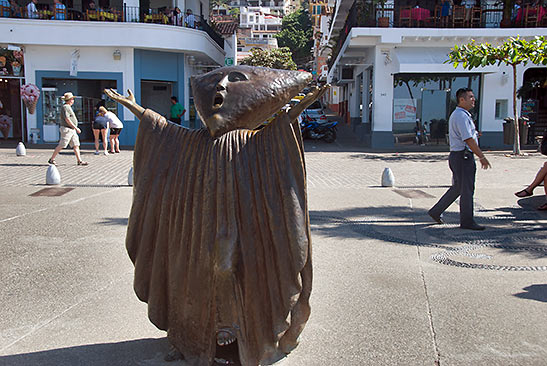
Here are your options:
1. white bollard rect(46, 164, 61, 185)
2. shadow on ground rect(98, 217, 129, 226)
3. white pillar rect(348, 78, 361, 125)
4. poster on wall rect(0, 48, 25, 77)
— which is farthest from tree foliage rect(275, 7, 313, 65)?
shadow on ground rect(98, 217, 129, 226)

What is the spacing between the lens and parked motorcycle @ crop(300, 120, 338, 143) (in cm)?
2172

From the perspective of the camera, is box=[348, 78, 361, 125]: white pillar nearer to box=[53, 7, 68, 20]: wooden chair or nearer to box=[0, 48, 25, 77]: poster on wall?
box=[53, 7, 68, 20]: wooden chair

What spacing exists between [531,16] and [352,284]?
18968 mm

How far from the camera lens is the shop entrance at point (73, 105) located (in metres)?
19.5

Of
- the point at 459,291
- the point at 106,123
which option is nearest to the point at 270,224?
the point at 459,291

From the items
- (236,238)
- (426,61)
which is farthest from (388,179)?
(426,61)

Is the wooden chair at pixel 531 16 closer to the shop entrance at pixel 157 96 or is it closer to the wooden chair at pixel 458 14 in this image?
the wooden chair at pixel 458 14

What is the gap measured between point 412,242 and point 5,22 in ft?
59.9

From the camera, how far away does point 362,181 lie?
11.0m

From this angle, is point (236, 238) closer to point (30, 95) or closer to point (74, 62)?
point (74, 62)

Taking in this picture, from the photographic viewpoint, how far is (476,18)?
63.7ft

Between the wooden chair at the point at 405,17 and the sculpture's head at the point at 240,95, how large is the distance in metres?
17.6

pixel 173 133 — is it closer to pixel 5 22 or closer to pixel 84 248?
pixel 84 248

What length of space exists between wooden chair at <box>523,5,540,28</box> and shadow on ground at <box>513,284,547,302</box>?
1802 cm
